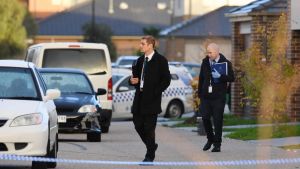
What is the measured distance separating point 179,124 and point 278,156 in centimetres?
1114

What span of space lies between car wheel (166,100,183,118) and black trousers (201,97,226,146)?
15452mm

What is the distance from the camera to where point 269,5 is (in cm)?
2800

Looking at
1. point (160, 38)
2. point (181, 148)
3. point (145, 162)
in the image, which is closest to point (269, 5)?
point (181, 148)

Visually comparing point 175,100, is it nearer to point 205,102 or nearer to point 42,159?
point 205,102

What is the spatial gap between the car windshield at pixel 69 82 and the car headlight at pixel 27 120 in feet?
28.7

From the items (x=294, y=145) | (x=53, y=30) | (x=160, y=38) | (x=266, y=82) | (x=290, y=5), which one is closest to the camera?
(x=294, y=145)

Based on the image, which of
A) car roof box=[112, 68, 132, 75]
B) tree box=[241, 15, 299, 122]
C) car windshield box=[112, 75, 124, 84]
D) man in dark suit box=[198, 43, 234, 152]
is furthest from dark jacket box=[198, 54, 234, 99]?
car roof box=[112, 68, 132, 75]

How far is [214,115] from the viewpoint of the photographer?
688 inches

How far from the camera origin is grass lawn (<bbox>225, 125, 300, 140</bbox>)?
20.8 meters

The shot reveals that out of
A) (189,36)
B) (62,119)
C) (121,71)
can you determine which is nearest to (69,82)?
(62,119)

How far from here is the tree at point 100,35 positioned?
8571cm

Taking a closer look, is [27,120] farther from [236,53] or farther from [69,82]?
[236,53]

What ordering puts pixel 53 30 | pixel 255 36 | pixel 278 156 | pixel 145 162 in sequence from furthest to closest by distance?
pixel 53 30, pixel 255 36, pixel 278 156, pixel 145 162

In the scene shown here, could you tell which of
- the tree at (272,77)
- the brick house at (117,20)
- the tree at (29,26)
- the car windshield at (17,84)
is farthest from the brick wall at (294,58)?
the brick house at (117,20)
